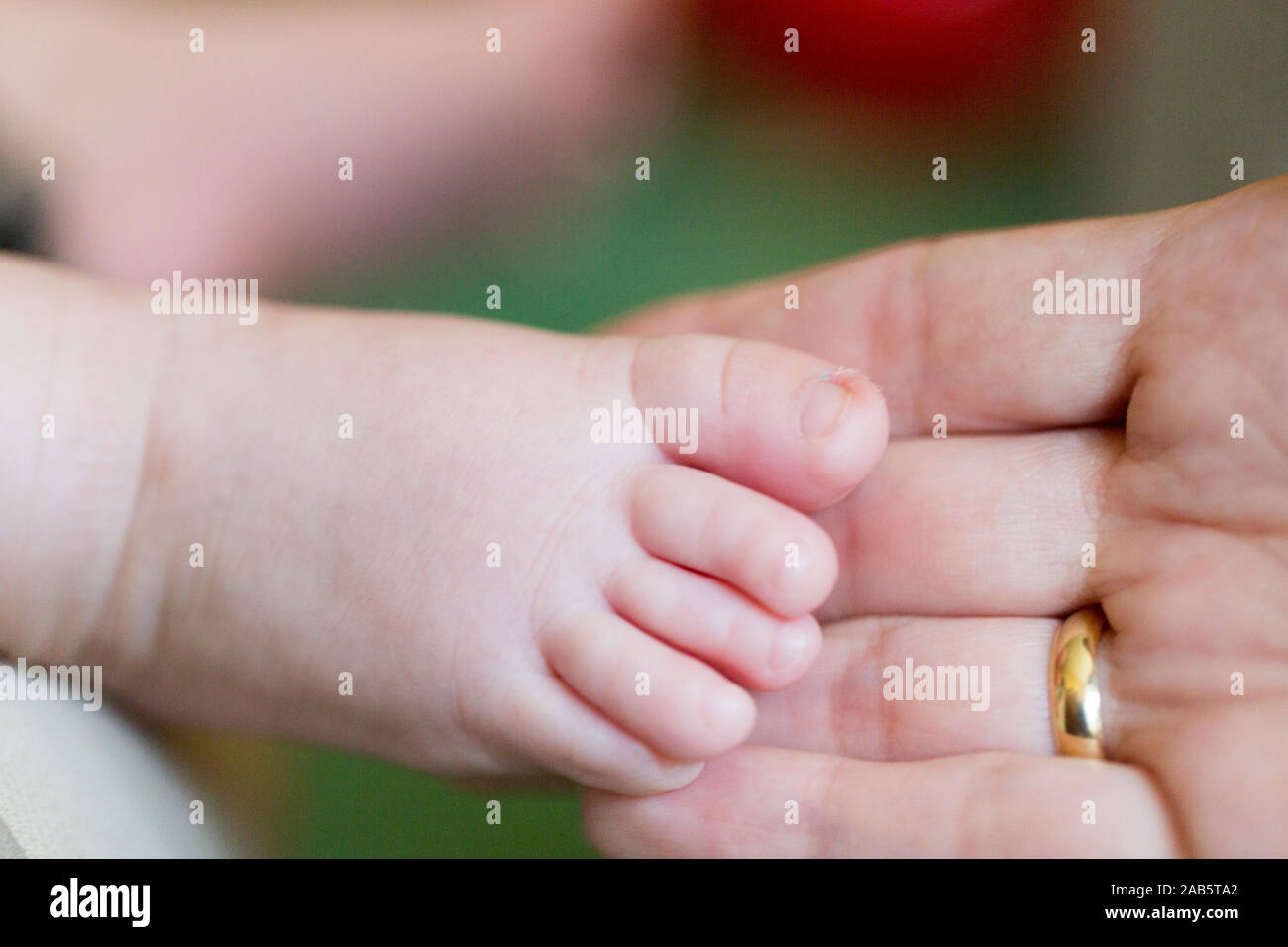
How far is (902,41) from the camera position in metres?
1.25

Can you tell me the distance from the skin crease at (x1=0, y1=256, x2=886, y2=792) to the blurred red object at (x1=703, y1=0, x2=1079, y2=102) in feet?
2.69

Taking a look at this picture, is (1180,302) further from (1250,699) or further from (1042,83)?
(1042,83)

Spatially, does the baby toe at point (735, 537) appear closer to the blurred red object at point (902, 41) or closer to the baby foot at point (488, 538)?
the baby foot at point (488, 538)

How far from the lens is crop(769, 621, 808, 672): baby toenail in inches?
20.4

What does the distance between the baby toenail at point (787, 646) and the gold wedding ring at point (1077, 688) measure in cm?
15

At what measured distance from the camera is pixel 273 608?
60 centimetres

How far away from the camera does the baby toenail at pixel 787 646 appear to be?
52 cm

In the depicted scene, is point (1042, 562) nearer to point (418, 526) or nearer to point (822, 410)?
point (822, 410)

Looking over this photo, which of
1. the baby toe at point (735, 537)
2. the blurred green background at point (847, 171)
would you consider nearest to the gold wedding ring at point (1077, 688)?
the baby toe at point (735, 537)

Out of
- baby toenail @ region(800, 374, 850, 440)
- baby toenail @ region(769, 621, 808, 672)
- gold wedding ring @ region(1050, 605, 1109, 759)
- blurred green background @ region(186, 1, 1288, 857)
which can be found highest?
blurred green background @ region(186, 1, 1288, 857)

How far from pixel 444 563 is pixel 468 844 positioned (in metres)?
0.33

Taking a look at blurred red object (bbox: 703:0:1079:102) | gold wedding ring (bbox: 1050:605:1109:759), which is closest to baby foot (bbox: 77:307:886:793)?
gold wedding ring (bbox: 1050:605:1109:759)

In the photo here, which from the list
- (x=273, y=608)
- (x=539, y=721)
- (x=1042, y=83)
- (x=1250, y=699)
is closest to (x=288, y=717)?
(x=273, y=608)

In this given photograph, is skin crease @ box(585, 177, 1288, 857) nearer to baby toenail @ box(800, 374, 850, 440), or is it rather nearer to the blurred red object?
baby toenail @ box(800, 374, 850, 440)
